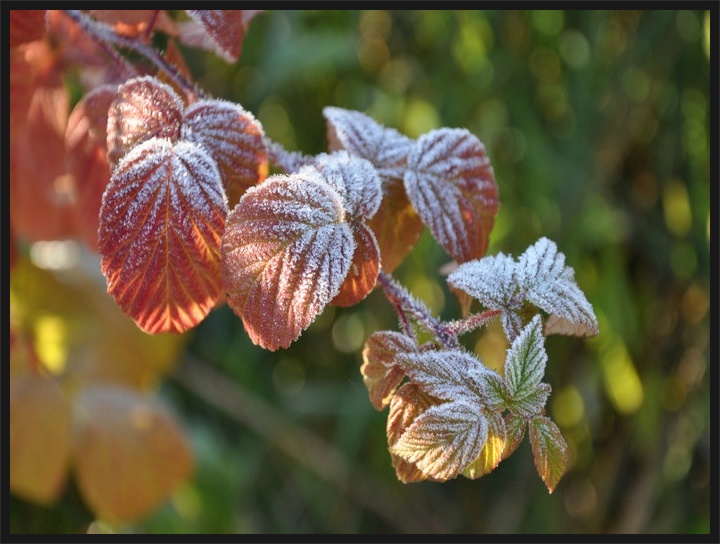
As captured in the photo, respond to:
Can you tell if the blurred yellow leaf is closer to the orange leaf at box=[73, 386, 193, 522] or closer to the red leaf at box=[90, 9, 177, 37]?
the orange leaf at box=[73, 386, 193, 522]

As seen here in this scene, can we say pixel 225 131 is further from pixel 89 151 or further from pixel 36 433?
pixel 36 433

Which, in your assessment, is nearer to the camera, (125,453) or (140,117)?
(140,117)

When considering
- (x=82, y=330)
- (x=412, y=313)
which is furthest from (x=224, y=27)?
(x=82, y=330)

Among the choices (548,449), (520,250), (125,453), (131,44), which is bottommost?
(520,250)

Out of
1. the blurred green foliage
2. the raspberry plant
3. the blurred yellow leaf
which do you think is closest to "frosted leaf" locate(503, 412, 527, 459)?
the raspberry plant

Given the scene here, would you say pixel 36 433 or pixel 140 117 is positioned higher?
pixel 140 117

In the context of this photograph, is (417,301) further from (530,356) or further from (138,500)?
(138,500)

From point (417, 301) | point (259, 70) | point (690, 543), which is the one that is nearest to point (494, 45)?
point (259, 70)
